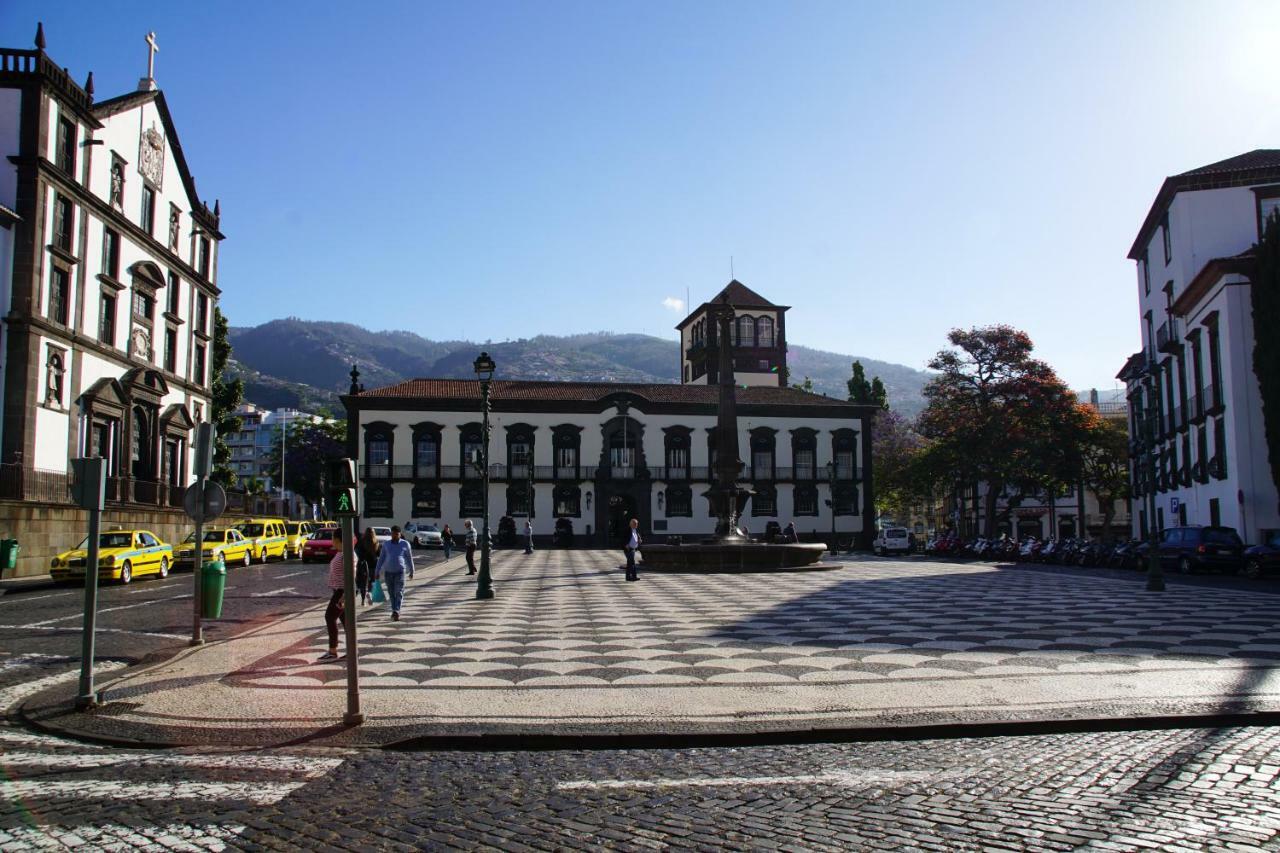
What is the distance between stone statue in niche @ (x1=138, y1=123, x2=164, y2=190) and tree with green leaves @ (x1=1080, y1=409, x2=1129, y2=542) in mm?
51461

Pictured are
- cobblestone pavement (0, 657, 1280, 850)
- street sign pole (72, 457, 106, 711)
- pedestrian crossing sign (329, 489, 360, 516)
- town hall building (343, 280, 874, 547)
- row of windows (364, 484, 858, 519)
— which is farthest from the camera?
town hall building (343, 280, 874, 547)

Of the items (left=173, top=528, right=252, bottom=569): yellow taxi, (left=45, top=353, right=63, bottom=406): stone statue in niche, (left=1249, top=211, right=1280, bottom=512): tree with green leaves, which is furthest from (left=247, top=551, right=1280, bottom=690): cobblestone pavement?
(left=45, top=353, right=63, bottom=406): stone statue in niche

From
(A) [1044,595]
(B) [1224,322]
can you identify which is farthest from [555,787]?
(B) [1224,322]

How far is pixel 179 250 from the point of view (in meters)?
43.2

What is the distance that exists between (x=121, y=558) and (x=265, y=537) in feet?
40.4

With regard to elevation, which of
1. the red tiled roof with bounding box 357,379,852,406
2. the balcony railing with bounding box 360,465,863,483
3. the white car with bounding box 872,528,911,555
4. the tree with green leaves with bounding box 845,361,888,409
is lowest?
the white car with bounding box 872,528,911,555

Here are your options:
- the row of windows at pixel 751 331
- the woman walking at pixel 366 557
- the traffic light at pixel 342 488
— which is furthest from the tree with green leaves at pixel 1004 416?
the traffic light at pixel 342 488

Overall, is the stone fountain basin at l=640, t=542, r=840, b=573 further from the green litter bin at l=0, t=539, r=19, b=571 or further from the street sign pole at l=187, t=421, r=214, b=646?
the street sign pole at l=187, t=421, r=214, b=646

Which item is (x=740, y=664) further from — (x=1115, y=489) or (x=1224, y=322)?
(x=1115, y=489)

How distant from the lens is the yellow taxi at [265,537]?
3591cm

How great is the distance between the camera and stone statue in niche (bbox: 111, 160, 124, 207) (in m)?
36.8

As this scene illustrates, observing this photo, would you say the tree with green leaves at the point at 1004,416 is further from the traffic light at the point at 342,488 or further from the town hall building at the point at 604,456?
the traffic light at the point at 342,488

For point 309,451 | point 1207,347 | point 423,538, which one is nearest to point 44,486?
point 423,538

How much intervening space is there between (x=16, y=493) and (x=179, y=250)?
18.0 meters
